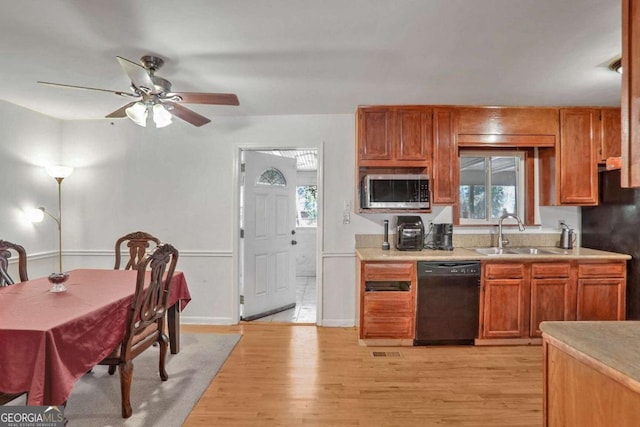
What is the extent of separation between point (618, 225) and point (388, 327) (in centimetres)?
247

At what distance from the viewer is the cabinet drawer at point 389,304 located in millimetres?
3002

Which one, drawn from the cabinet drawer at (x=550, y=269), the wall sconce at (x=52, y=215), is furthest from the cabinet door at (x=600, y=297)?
the wall sconce at (x=52, y=215)

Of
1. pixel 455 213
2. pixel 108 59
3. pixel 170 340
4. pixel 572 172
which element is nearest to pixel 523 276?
pixel 455 213

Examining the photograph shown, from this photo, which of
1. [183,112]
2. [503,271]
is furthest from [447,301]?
[183,112]

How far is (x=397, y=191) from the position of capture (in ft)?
10.6

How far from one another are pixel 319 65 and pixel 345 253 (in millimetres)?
1994

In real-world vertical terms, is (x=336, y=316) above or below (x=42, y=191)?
below

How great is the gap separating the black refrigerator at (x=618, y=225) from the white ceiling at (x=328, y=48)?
86 cm

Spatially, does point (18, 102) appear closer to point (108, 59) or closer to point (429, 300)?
point (108, 59)

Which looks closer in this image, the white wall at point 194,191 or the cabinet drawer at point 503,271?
the cabinet drawer at point 503,271

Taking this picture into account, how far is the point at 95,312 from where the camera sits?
1774mm

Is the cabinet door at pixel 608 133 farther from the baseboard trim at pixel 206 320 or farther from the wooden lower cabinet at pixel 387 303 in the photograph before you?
the baseboard trim at pixel 206 320

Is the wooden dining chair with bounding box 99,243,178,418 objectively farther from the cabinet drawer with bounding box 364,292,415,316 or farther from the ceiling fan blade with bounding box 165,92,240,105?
the cabinet drawer with bounding box 364,292,415,316

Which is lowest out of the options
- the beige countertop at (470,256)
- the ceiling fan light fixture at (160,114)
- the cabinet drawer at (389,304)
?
the cabinet drawer at (389,304)
